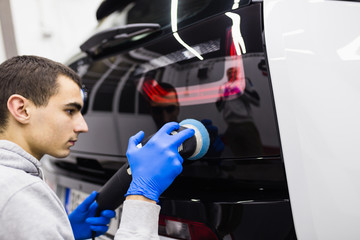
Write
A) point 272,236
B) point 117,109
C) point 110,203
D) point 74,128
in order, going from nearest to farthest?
point 272,236, point 74,128, point 110,203, point 117,109

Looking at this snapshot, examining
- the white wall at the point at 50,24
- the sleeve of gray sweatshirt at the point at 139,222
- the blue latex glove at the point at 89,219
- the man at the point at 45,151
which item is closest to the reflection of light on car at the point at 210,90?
the man at the point at 45,151

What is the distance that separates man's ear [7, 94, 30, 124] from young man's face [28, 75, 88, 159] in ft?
0.07

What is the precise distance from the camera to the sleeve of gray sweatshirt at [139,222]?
0.81 m

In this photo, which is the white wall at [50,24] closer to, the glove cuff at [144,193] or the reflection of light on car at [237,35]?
the reflection of light on car at [237,35]

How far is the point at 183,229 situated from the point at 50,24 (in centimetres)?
340

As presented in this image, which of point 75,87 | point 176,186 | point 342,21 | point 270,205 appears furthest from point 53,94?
point 342,21

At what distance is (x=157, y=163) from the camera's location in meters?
0.87

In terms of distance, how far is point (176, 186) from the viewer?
3.54 feet

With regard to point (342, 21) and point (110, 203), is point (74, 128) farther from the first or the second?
point (342, 21)

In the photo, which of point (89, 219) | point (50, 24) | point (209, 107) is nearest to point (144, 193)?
point (209, 107)

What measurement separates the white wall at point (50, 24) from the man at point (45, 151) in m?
2.53

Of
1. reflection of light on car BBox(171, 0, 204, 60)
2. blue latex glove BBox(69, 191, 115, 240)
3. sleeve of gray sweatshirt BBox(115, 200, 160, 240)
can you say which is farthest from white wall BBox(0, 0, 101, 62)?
sleeve of gray sweatshirt BBox(115, 200, 160, 240)

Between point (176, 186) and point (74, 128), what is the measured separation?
15.7 inches

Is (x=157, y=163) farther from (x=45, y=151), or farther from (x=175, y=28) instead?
(x=175, y=28)
